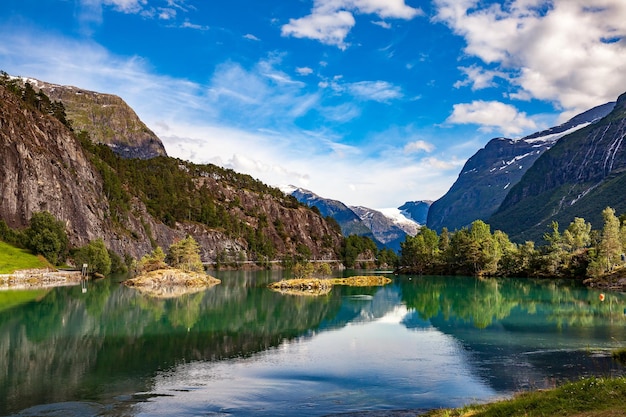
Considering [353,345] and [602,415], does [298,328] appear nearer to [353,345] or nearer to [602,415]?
[353,345]

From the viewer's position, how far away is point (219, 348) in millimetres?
44250

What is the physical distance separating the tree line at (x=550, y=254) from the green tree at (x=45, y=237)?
130450mm

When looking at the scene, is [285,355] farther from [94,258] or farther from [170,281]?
[94,258]

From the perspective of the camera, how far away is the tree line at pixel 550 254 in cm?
12669

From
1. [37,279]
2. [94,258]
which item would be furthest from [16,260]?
[94,258]

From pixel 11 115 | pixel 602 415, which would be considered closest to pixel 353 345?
pixel 602 415

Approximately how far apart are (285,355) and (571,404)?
25.0 m

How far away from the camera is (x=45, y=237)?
132 m

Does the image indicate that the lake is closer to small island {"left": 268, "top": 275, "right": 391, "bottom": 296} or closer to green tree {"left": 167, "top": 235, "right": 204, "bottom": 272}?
small island {"left": 268, "top": 275, "right": 391, "bottom": 296}

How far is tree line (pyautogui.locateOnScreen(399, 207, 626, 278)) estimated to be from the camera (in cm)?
12669

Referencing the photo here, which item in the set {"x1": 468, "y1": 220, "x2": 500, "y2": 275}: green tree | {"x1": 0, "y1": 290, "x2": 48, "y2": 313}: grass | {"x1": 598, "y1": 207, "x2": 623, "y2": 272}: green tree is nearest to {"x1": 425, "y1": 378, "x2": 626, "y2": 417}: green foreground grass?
{"x1": 0, "y1": 290, "x2": 48, "y2": 313}: grass

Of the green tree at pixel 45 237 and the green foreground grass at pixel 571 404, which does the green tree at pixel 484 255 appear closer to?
the green tree at pixel 45 237

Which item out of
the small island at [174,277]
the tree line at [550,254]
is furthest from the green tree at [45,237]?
the tree line at [550,254]

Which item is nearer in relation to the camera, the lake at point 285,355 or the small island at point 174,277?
the lake at point 285,355
